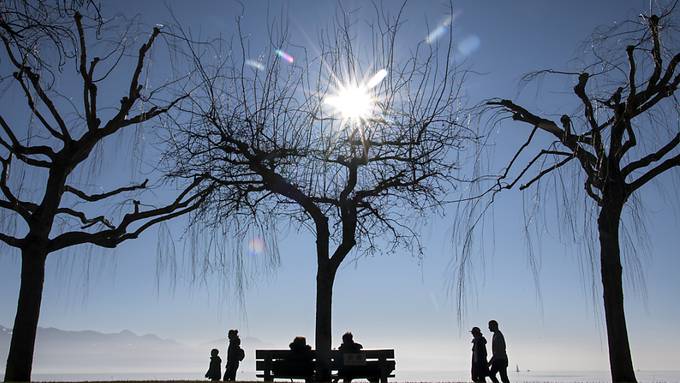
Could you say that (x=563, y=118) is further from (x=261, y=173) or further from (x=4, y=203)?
(x=4, y=203)

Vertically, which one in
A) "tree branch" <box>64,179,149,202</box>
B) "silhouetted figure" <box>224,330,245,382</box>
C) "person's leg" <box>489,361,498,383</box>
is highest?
"tree branch" <box>64,179,149,202</box>

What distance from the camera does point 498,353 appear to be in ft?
45.5

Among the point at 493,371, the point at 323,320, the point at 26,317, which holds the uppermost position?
the point at 26,317

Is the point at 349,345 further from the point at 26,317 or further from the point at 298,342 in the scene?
the point at 26,317

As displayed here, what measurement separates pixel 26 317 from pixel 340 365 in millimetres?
6409

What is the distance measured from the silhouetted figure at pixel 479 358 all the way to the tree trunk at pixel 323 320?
11.2ft

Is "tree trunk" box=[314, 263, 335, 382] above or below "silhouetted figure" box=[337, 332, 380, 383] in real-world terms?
above

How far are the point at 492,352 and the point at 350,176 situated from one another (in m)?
4.99

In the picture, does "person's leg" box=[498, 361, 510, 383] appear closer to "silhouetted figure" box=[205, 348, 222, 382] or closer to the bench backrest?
the bench backrest

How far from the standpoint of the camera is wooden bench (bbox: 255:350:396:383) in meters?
12.8

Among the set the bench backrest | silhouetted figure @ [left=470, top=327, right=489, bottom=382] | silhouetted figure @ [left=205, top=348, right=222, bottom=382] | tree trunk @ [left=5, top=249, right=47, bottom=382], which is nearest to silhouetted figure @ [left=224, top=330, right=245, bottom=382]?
silhouetted figure @ [left=205, top=348, right=222, bottom=382]

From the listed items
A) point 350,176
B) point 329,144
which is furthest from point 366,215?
point 329,144

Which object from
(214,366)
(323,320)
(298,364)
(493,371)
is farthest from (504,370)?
(214,366)

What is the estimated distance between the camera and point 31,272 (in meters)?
13.1
